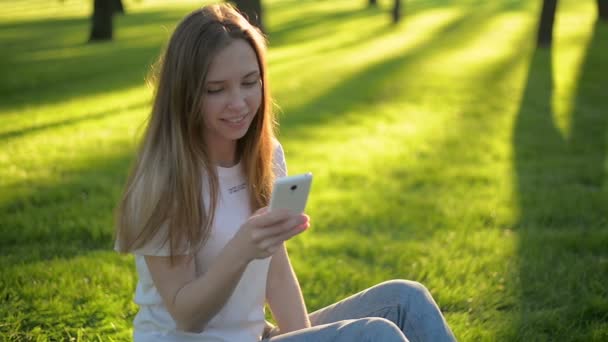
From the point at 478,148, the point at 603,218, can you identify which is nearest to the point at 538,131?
the point at 478,148

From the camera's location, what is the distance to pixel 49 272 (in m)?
3.98

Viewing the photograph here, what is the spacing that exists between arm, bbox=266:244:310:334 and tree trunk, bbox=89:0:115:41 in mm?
16926

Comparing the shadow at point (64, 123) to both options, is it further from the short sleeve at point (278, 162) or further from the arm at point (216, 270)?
the arm at point (216, 270)

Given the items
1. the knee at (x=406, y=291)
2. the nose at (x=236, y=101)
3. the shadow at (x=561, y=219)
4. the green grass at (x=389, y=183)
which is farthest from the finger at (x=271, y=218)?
the shadow at (x=561, y=219)

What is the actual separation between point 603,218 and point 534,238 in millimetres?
722

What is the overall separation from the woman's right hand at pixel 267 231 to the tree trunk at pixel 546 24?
514 inches

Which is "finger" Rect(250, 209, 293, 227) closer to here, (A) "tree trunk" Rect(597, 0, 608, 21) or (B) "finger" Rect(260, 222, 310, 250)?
(B) "finger" Rect(260, 222, 310, 250)

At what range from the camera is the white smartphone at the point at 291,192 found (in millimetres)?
1911

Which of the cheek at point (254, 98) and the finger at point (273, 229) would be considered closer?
the finger at point (273, 229)

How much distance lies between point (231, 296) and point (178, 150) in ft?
1.75

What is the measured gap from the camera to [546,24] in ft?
46.6

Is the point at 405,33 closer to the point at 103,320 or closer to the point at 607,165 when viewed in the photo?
the point at 607,165

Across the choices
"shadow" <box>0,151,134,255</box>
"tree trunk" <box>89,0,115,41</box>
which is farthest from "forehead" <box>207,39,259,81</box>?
"tree trunk" <box>89,0,115,41</box>

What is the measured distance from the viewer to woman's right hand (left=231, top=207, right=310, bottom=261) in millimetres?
1972
